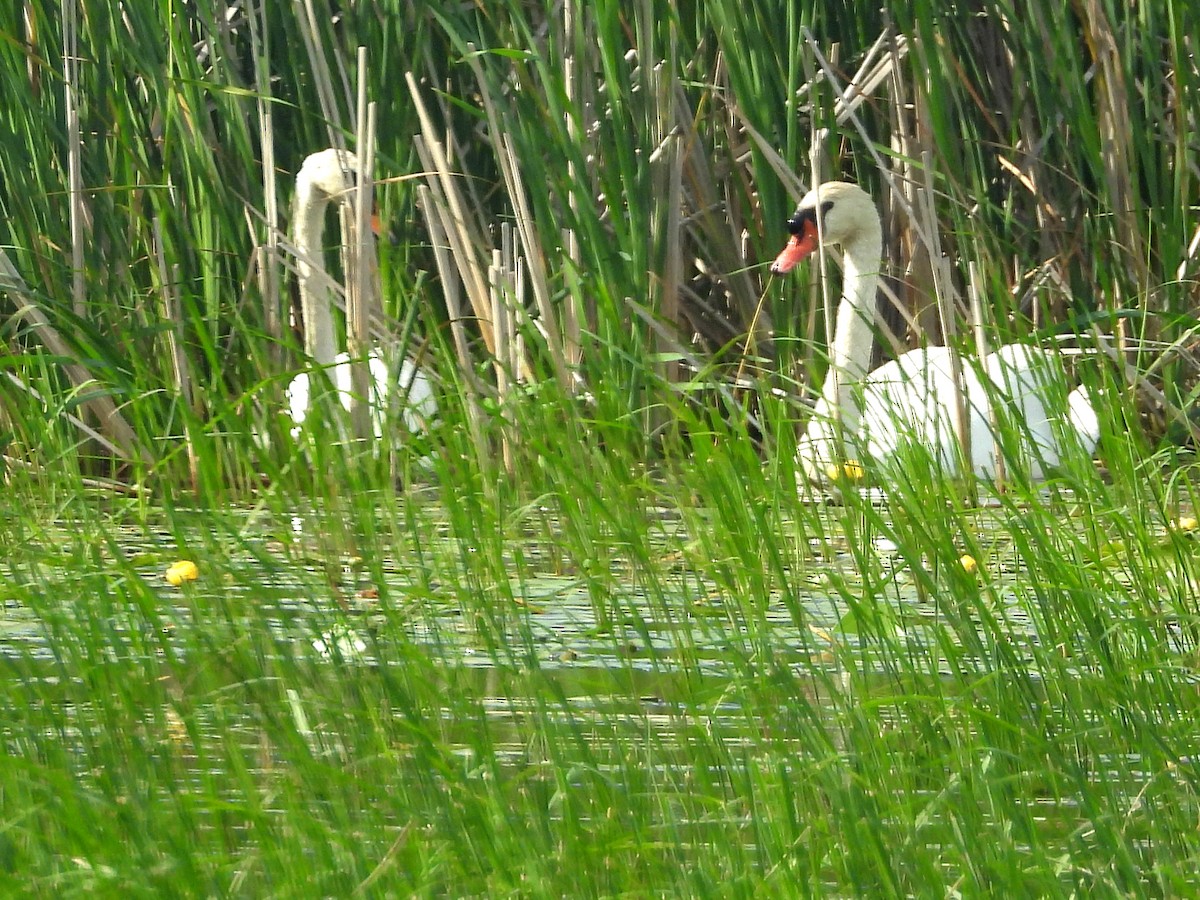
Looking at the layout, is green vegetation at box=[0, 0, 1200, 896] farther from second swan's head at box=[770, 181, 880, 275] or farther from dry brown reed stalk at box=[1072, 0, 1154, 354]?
second swan's head at box=[770, 181, 880, 275]

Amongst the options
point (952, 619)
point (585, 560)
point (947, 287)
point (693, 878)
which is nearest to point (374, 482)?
point (585, 560)

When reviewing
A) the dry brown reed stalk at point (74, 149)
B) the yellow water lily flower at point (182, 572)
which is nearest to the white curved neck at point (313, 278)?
the dry brown reed stalk at point (74, 149)

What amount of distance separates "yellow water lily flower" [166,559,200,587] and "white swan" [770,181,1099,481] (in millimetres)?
917

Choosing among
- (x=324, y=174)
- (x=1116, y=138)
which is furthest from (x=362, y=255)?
(x=1116, y=138)

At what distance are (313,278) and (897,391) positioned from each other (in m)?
1.16

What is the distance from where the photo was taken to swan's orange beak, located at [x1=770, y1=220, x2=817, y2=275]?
3.86m

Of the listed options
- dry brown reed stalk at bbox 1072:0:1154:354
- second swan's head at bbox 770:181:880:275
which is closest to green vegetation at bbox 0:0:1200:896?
dry brown reed stalk at bbox 1072:0:1154:354

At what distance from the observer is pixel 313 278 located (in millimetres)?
3908

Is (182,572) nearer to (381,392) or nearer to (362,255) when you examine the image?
(362,255)

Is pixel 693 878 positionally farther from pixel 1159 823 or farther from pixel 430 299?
pixel 430 299

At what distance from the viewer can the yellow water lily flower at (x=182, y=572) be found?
9.35ft

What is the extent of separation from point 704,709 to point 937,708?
0.84ft

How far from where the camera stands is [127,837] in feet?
5.60

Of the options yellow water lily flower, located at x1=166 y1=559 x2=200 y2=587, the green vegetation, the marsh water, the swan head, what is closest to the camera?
the green vegetation
